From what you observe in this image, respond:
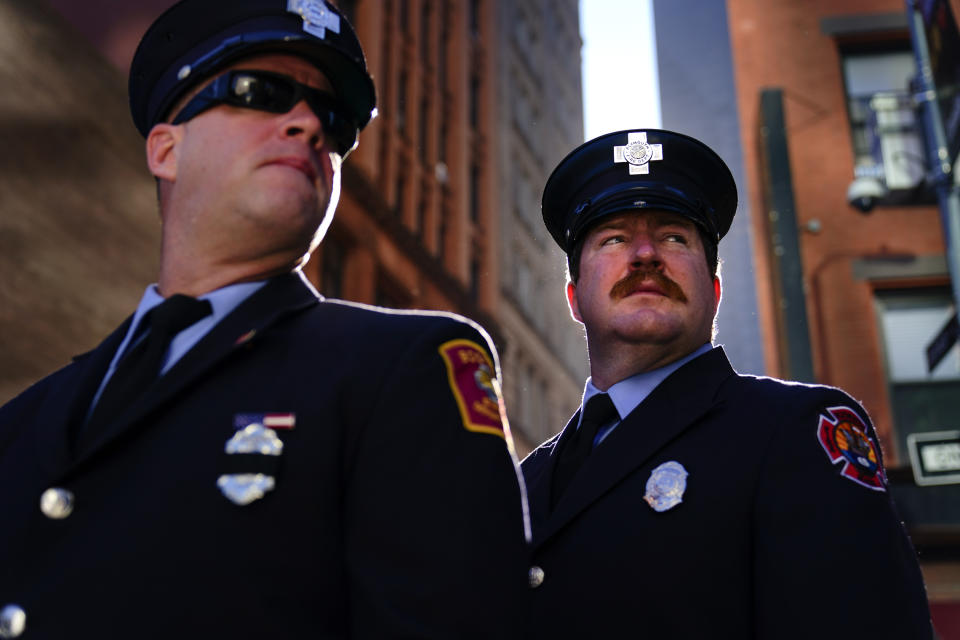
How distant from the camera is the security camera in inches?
522

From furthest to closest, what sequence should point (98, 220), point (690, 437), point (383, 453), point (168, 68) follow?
point (98, 220), point (690, 437), point (168, 68), point (383, 453)

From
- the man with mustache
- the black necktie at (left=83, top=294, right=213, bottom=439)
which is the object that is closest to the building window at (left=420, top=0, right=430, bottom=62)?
the man with mustache

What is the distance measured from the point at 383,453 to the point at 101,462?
565mm

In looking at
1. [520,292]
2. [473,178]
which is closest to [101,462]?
[473,178]

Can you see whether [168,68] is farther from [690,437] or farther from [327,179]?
[690,437]

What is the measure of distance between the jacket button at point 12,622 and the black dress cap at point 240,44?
53.5 inches

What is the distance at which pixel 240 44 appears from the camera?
2.48 meters

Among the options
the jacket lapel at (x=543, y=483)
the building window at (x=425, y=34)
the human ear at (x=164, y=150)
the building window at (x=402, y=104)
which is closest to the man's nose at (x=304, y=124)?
the human ear at (x=164, y=150)

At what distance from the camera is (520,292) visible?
36.5 meters

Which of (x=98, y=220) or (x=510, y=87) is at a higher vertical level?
(x=510, y=87)

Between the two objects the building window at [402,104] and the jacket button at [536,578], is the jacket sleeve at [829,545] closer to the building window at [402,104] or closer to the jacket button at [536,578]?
the jacket button at [536,578]

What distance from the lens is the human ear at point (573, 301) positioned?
3.73 m

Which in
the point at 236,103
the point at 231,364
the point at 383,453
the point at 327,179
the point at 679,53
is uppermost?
the point at 679,53

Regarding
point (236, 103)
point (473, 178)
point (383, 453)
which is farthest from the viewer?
point (473, 178)
